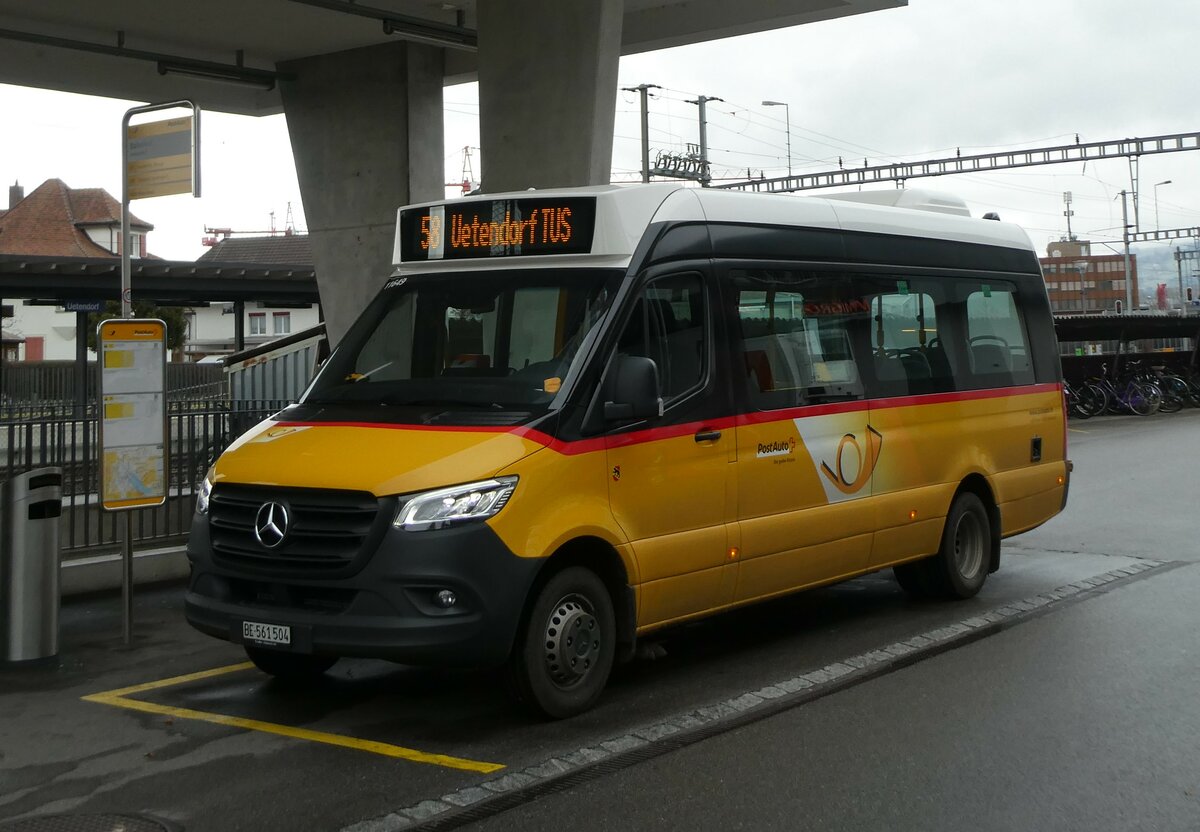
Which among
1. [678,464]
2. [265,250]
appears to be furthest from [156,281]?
[265,250]

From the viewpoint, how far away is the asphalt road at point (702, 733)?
5.34m

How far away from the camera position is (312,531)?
6.32 meters

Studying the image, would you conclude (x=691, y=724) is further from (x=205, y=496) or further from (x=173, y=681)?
(x=173, y=681)

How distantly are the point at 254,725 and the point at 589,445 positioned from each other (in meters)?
2.18

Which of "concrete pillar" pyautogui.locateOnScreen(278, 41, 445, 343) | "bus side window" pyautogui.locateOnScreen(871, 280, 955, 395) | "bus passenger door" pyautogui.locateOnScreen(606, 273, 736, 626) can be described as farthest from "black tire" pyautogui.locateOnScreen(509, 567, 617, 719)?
"concrete pillar" pyautogui.locateOnScreen(278, 41, 445, 343)

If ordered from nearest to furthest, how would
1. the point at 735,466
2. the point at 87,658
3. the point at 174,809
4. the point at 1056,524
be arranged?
the point at 174,809 < the point at 735,466 < the point at 87,658 < the point at 1056,524

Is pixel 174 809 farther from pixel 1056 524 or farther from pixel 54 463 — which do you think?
pixel 1056 524

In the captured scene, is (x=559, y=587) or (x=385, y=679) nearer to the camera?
(x=559, y=587)

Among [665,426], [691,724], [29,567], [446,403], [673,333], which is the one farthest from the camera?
[29,567]

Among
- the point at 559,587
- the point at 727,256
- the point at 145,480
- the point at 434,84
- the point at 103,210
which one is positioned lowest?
the point at 559,587

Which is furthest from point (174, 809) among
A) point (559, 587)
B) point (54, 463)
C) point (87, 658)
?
point (54, 463)

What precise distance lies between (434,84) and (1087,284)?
168103 millimetres

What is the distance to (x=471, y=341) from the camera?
730 cm

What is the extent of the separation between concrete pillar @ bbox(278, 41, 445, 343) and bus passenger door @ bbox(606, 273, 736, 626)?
14.0 meters
